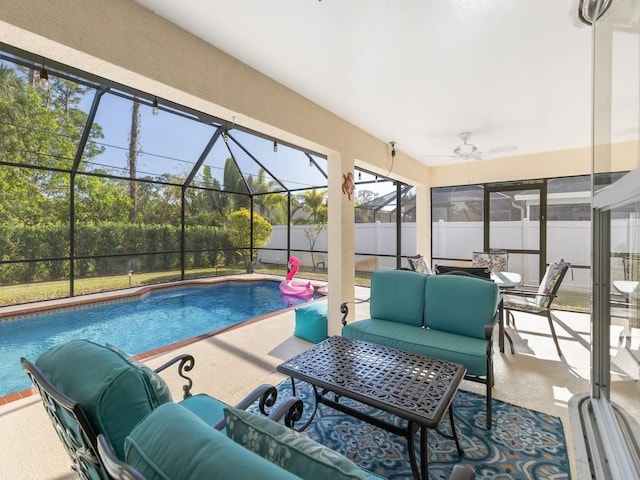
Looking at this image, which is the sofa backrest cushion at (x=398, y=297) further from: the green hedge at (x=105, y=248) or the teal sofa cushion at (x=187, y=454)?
the green hedge at (x=105, y=248)

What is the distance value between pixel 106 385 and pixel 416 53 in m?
2.76

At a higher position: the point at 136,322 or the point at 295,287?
the point at 295,287

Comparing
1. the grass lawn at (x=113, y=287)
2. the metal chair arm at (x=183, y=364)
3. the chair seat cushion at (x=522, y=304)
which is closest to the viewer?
the metal chair arm at (x=183, y=364)

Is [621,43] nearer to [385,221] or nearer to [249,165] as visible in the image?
[385,221]

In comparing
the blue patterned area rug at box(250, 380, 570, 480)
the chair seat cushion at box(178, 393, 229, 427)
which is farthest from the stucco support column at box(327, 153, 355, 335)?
the chair seat cushion at box(178, 393, 229, 427)

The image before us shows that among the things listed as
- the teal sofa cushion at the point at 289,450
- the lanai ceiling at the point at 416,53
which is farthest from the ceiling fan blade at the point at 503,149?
the teal sofa cushion at the point at 289,450

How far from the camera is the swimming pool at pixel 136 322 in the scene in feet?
13.9

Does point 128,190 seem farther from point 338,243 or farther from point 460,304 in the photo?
point 460,304

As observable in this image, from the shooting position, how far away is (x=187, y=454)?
62 cm

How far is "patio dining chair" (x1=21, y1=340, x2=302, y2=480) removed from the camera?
2.80ft

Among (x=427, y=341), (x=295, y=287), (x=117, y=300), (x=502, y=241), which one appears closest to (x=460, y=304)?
(x=427, y=341)

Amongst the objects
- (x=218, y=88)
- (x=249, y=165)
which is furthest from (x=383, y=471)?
(x=249, y=165)

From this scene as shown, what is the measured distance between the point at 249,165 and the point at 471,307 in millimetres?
7210

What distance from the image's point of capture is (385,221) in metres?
8.04
